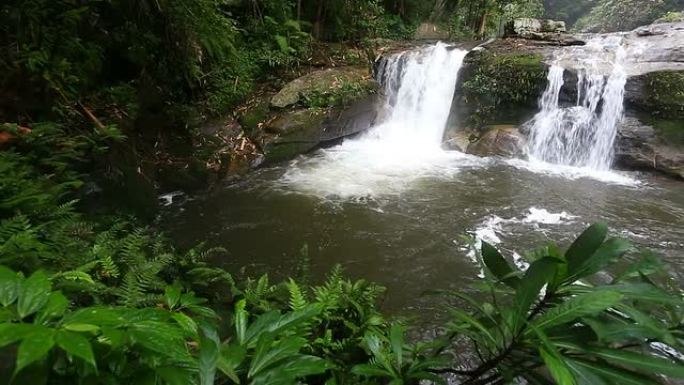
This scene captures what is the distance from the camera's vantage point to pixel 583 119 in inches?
332

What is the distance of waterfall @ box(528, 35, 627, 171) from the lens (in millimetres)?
8234

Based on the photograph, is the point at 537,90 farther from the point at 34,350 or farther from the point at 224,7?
the point at 34,350

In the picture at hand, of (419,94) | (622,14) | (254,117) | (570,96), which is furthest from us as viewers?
(622,14)

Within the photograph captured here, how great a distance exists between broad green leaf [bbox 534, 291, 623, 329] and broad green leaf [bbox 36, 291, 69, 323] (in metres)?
1.31

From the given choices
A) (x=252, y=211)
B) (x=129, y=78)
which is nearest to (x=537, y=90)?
(x=252, y=211)

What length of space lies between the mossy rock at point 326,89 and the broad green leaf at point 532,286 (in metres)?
7.14

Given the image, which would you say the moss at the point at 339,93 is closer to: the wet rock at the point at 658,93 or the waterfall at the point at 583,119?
the waterfall at the point at 583,119

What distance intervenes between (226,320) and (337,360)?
0.70 meters

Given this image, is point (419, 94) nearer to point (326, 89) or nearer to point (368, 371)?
point (326, 89)

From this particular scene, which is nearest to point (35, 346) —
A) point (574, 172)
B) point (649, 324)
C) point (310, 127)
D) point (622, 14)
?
point (649, 324)

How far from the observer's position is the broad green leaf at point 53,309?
37.0 inches

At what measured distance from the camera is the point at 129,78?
6.09 m

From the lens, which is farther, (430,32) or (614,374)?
(430,32)

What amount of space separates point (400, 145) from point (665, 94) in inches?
205
